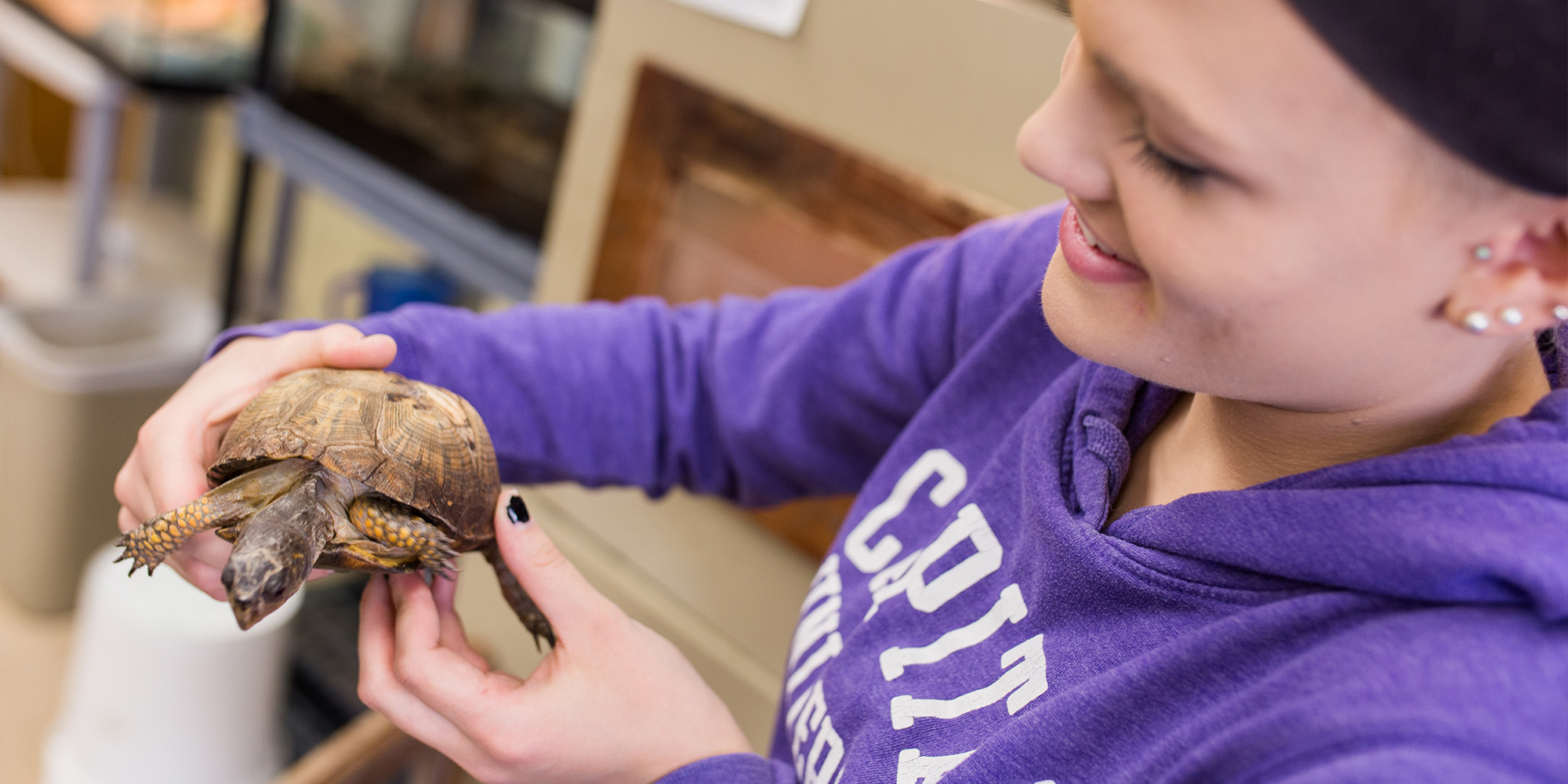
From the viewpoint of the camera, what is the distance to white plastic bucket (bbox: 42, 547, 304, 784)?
1.28m

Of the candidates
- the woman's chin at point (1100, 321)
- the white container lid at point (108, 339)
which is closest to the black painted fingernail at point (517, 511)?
the woman's chin at point (1100, 321)

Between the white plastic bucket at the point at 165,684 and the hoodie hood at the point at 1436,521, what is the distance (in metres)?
1.22

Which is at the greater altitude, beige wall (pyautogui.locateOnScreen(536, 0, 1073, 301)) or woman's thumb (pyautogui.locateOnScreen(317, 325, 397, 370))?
beige wall (pyautogui.locateOnScreen(536, 0, 1073, 301))

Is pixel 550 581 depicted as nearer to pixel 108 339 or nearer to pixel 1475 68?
pixel 1475 68

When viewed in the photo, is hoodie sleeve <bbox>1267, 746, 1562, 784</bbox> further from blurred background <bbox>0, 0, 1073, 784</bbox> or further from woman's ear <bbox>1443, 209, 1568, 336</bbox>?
blurred background <bbox>0, 0, 1073, 784</bbox>

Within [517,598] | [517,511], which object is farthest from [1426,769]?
[517,598]

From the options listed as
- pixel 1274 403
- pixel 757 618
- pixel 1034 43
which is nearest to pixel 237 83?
pixel 757 618

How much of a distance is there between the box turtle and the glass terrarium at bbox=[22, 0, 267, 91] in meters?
1.49

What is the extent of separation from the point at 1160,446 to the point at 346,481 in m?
0.54

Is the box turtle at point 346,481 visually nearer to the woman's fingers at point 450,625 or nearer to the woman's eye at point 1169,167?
the woman's fingers at point 450,625

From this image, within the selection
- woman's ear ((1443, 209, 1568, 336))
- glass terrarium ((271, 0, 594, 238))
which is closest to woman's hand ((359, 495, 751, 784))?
woman's ear ((1443, 209, 1568, 336))

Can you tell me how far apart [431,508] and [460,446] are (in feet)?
0.16

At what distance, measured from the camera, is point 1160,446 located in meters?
0.62

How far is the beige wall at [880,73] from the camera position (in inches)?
34.7
